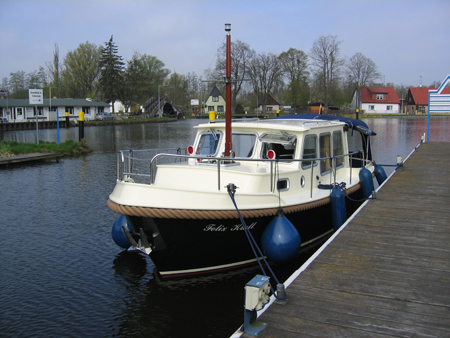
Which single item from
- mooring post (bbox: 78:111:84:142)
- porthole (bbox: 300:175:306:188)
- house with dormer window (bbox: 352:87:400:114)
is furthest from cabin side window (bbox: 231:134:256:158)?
house with dormer window (bbox: 352:87:400:114)

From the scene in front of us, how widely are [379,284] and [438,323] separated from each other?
3.36ft

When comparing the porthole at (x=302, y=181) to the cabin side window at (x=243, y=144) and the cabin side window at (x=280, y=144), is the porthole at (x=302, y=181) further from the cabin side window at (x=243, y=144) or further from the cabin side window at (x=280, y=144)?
the cabin side window at (x=243, y=144)

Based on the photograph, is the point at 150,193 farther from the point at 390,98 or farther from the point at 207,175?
the point at 390,98

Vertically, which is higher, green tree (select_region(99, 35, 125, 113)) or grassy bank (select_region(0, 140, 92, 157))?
green tree (select_region(99, 35, 125, 113))

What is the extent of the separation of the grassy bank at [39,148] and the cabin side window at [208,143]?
59.0 ft

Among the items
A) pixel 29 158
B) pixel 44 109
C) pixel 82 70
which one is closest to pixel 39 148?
pixel 29 158

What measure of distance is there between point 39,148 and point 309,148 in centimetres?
2198

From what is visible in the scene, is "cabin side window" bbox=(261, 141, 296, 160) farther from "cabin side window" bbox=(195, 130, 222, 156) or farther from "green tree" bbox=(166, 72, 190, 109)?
"green tree" bbox=(166, 72, 190, 109)

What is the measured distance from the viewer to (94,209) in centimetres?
1324

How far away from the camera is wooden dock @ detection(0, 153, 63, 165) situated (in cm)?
2217

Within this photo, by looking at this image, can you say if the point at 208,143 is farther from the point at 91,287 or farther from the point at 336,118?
the point at 336,118

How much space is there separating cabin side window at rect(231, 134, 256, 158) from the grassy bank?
1893 cm

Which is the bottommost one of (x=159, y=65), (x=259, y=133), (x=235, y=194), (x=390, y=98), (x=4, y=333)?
(x=4, y=333)

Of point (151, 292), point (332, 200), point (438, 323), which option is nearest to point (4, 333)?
point (151, 292)
